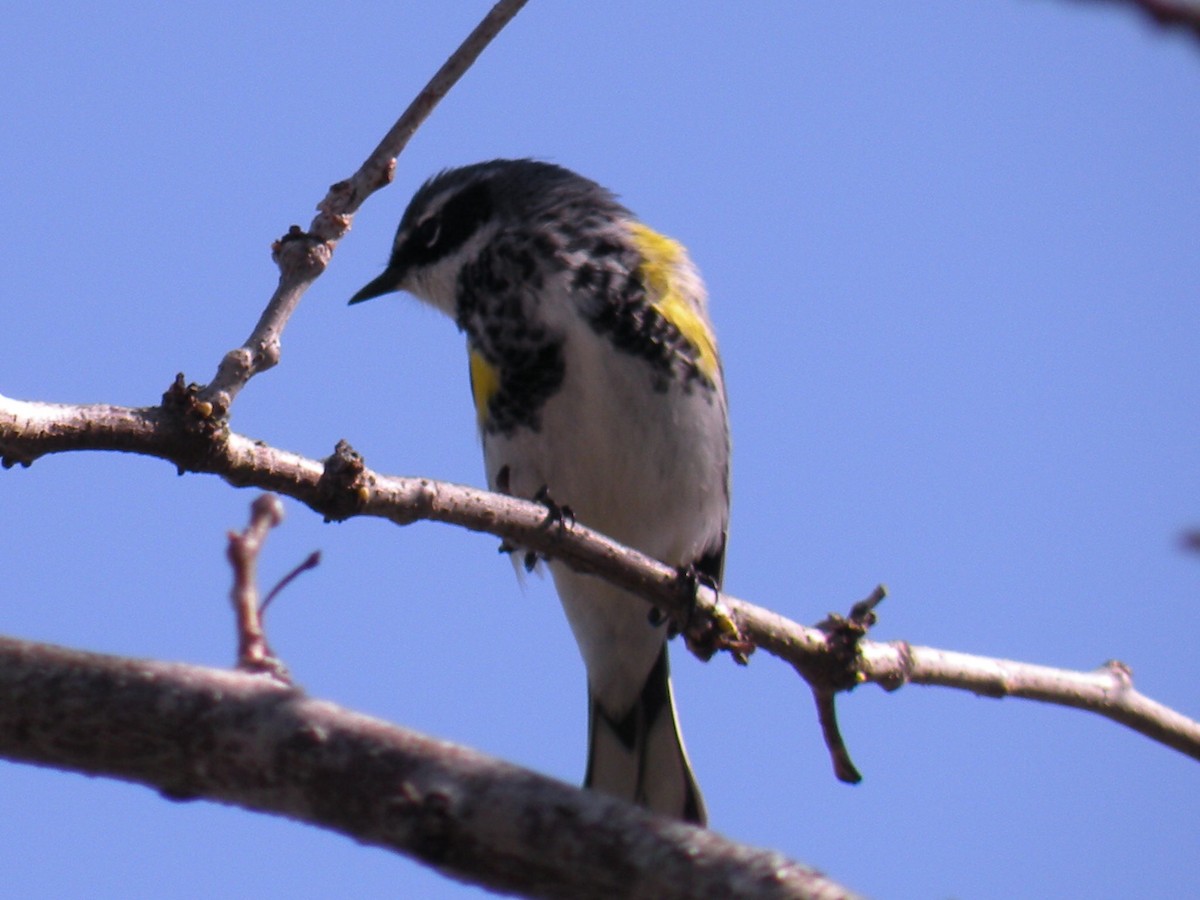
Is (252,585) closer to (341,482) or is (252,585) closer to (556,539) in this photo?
(341,482)

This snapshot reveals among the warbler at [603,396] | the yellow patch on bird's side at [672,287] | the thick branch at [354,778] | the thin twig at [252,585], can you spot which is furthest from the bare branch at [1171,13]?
the yellow patch on bird's side at [672,287]

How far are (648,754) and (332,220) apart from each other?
3.35 metres

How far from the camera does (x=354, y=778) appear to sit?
2.01m

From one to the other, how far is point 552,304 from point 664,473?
31.4 inches

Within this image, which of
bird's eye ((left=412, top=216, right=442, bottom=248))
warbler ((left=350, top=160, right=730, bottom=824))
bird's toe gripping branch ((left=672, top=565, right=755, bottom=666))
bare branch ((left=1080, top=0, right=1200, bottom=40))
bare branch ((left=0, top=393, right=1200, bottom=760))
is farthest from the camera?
bird's eye ((left=412, top=216, right=442, bottom=248))

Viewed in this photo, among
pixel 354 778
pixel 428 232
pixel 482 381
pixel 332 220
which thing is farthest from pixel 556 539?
pixel 428 232

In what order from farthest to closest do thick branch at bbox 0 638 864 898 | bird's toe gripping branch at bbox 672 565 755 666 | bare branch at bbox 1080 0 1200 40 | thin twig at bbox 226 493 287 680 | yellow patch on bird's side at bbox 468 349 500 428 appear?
yellow patch on bird's side at bbox 468 349 500 428
bird's toe gripping branch at bbox 672 565 755 666
thin twig at bbox 226 493 287 680
thick branch at bbox 0 638 864 898
bare branch at bbox 1080 0 1200 40

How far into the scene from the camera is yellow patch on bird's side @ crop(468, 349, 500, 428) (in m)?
5.57

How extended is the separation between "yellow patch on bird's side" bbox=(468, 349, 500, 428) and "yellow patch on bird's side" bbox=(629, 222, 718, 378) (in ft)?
2.25

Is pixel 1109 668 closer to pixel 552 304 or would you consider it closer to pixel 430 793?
pixel 552 304

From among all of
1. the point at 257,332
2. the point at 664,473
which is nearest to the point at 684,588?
the point at 257,332

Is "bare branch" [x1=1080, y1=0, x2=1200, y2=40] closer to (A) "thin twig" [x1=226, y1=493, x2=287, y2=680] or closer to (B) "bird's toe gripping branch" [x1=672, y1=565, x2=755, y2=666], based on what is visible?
(A) "thin twig" [x1=226, y1=493, x2=287, y2=680]

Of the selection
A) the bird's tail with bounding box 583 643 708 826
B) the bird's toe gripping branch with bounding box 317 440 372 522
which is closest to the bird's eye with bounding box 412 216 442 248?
the bird's tail with bounding box 583 643 708 826

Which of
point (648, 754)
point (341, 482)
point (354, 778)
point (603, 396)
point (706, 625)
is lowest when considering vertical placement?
point (354, 778)
